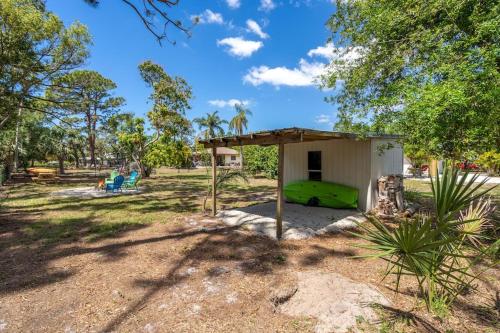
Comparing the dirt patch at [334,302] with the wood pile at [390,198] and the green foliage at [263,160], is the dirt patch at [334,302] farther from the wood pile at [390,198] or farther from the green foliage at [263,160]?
the green foliage at [263,160]

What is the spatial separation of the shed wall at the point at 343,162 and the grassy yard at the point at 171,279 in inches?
106

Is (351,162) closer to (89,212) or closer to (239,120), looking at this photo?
(89,212)

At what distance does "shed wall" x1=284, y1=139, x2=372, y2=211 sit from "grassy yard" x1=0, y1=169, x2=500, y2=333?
8.81 feet

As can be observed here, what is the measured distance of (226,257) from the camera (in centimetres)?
452

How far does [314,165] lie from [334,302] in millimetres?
6565

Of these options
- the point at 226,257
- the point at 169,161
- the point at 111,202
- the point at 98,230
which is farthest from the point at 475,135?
the point at 169,161

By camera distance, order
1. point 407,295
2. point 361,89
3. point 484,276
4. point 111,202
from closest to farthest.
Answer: point 407,295
point 484,276
point 361,89
point 111,202

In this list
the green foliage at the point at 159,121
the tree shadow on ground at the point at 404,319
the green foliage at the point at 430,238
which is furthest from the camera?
→ the green foliage at the point at 159,121

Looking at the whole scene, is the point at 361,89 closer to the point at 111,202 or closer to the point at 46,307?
the point at 46,307

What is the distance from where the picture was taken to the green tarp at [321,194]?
7.93 metres

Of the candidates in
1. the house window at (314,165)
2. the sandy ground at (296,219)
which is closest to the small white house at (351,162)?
the house window at (314,165)

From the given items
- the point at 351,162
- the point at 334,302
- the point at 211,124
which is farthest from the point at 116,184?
the point at 211,124

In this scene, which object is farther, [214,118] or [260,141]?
[214,118]

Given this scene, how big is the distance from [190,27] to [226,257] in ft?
15.0
